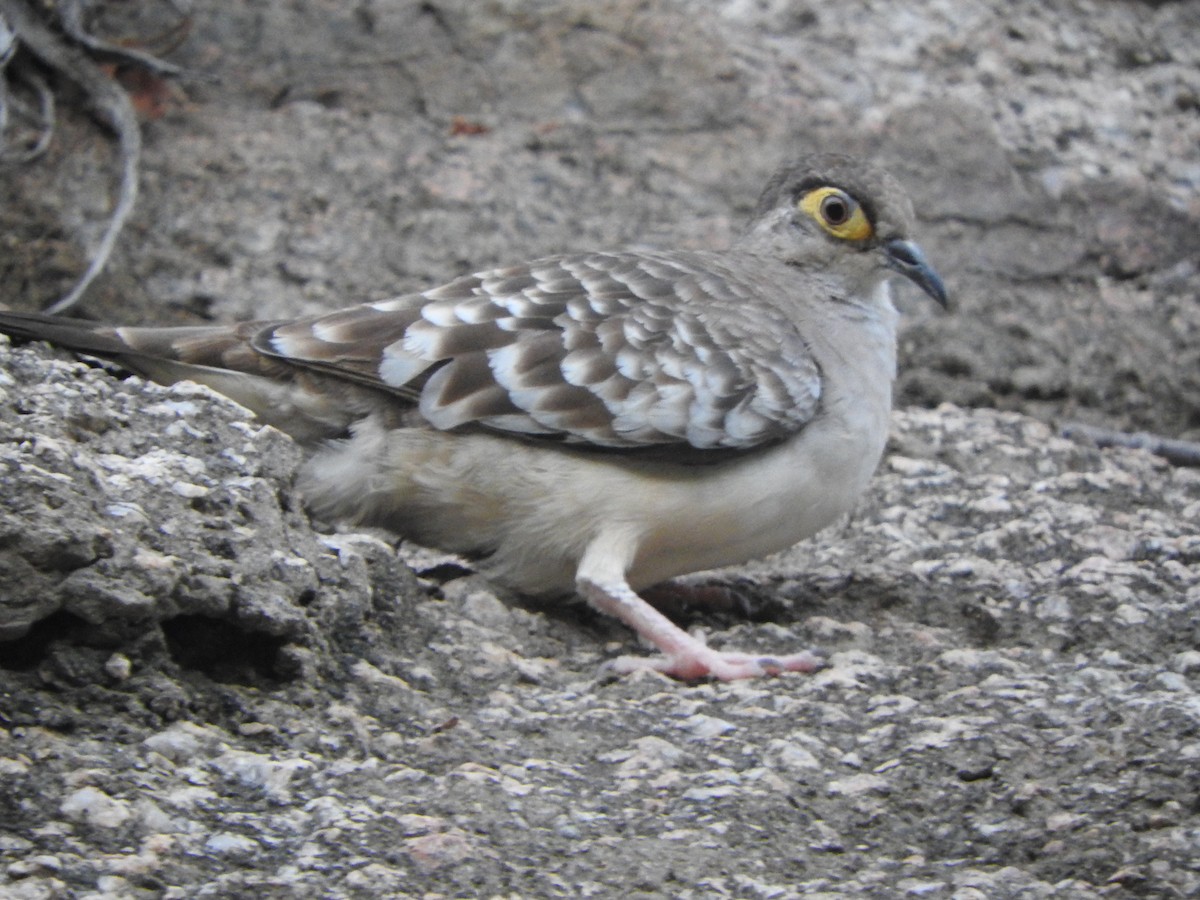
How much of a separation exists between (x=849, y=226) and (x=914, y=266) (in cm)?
23

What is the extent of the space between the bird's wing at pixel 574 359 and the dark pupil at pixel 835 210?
73 cm

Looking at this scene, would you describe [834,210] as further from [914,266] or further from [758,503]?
[758,503]

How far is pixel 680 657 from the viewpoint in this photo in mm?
3695

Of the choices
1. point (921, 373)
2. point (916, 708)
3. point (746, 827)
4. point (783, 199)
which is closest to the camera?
point (746, 827)

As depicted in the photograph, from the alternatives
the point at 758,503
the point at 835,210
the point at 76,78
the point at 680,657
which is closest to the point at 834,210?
the point at 835,210

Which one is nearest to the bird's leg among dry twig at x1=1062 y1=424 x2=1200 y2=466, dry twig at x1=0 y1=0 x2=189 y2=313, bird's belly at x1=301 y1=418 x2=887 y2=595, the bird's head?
bird's belly at x1=301 y1=418 x2=887 y2=595

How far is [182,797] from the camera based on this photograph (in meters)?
2.53

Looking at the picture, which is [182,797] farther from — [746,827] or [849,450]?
[849,450]

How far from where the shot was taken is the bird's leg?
142 inches

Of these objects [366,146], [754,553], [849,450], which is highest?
[366,146]

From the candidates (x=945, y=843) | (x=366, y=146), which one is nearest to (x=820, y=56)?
(x=366, y=146)

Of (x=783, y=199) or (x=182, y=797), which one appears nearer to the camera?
(x=182, y=797)

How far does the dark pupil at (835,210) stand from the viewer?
15.8ft

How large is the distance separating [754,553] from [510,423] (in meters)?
0.74
